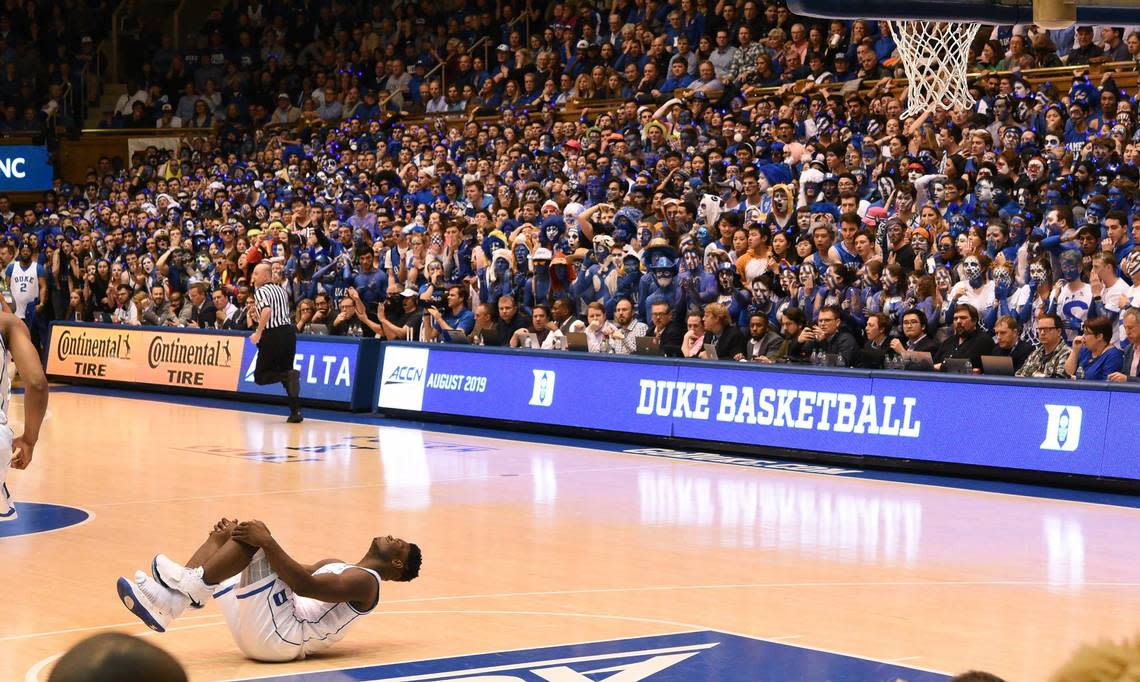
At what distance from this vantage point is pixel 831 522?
1216cm

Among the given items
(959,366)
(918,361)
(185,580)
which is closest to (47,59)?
(918,361)

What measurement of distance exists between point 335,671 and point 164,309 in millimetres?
19524

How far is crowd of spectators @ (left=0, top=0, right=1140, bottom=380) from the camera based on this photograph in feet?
52.5

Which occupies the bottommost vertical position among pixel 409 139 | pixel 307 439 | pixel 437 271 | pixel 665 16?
pixel 307 439

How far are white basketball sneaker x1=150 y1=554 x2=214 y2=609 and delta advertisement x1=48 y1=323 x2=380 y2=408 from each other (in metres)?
13.8

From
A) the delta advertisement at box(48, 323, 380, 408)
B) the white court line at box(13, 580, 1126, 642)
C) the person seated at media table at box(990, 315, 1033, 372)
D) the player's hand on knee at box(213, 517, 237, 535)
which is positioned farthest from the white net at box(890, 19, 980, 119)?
the player's hand on knee at box(213, 517, 237, 535)

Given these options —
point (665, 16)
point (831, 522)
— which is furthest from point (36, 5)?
point (831, 522)

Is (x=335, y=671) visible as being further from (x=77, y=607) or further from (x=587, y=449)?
(x=587, y=449)

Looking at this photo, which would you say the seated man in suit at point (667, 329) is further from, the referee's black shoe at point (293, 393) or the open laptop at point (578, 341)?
the referee's black shoe at point (293, 393)

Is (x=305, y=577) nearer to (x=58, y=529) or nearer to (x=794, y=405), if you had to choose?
(x=58, y=529)

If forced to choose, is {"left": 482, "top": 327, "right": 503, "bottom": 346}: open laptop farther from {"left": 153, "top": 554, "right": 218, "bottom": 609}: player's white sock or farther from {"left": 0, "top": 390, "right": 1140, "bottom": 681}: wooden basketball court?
{"left": 153, "top": 554, "right": 218, "bottom": 609}: player's white sock

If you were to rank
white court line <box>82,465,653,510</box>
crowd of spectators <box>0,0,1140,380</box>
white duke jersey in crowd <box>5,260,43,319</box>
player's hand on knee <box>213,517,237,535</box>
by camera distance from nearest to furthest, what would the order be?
player's hand on knee <box>213,517,237,535</box>, white court line <box>82,465,653,510</box>, crowd of spectators <box>0,0,1140,380</box>, white duke jersey in crowd <box>5,260,43,319</box>

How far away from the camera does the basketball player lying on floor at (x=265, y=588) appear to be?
736cm

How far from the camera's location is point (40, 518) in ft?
40.7
